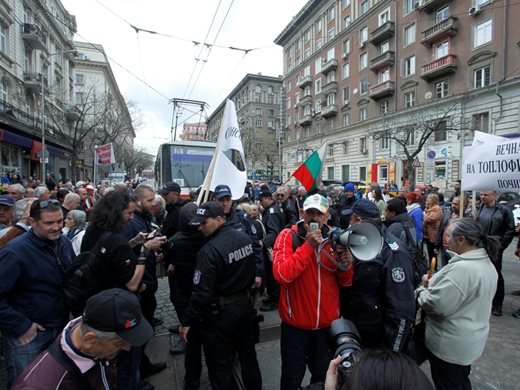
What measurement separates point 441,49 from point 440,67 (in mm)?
2354

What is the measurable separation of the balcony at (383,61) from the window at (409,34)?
1.66 m

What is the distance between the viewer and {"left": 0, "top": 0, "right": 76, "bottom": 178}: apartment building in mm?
20392

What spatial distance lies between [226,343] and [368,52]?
38.6 m

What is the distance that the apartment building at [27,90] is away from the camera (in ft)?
66.9

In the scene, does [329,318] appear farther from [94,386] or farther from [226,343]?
[94,386]

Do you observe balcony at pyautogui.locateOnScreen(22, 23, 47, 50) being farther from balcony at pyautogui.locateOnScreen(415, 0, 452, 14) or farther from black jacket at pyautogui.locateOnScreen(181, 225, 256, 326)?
balcony at pyautogui.locateOnScreen(415, 0, 452, 14)

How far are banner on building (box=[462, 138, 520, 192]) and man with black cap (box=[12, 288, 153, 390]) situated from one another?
496 cm

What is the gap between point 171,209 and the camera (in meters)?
4.66

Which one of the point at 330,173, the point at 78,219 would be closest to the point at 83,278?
the point at 78,219

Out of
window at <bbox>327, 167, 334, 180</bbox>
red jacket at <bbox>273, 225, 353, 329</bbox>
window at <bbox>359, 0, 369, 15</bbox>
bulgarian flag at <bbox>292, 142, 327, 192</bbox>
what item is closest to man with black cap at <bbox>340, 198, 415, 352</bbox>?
red jacket at <bbox>273, 225, 353, 329</bbox>

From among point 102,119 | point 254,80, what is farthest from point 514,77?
point 254,80

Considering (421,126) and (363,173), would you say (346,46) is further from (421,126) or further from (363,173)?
(421,126)

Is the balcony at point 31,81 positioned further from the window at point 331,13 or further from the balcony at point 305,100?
the window at point 331,13

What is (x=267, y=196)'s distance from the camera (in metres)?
6.40
